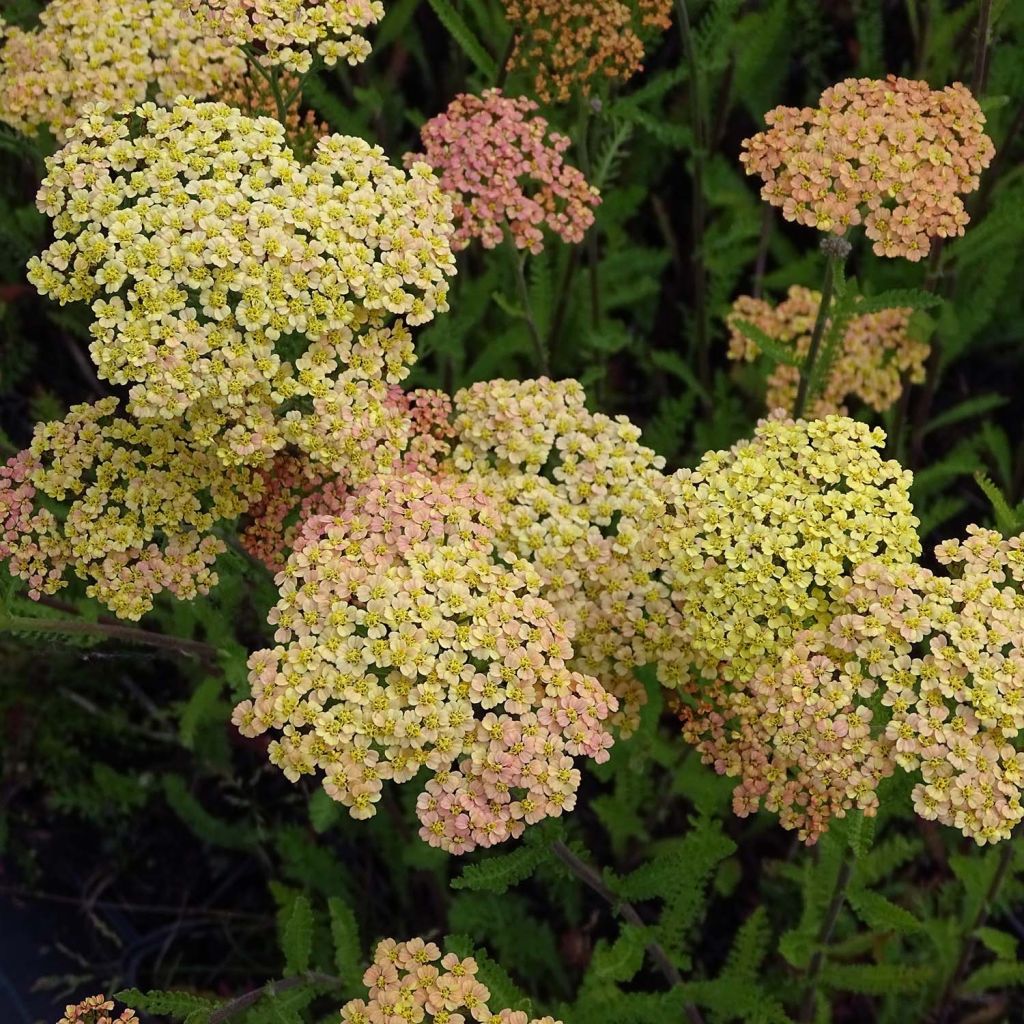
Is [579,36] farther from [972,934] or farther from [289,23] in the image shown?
[972,934]

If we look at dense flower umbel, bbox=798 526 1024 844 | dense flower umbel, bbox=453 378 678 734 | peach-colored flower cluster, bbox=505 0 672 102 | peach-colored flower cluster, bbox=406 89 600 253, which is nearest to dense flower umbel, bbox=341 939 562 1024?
dense flower umbel, bbox=453 378 678 734

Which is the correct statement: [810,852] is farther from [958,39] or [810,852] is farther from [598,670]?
[958,39]

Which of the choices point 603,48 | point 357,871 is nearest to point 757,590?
point 603,48

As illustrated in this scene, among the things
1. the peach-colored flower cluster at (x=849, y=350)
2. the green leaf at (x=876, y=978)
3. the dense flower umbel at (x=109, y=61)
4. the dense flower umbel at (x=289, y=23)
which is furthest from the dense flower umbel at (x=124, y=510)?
the green leaf at (x=876, y=978)

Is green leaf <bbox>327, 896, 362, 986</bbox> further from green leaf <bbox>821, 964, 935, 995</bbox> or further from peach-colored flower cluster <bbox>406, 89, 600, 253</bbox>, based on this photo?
peach-colored flower cluster <bbox>406, 89, 600, 253</bbox>

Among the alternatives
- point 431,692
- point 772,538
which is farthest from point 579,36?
point 431,692

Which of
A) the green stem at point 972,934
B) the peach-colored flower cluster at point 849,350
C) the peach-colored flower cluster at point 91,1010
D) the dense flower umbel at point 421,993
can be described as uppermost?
the peach-colored flower cluster at point 849,350

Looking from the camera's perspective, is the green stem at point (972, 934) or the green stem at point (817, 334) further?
the green stem at point (972, 934)

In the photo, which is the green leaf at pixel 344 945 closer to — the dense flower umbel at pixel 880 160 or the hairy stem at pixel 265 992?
the hairy stem at pixel 265 992
